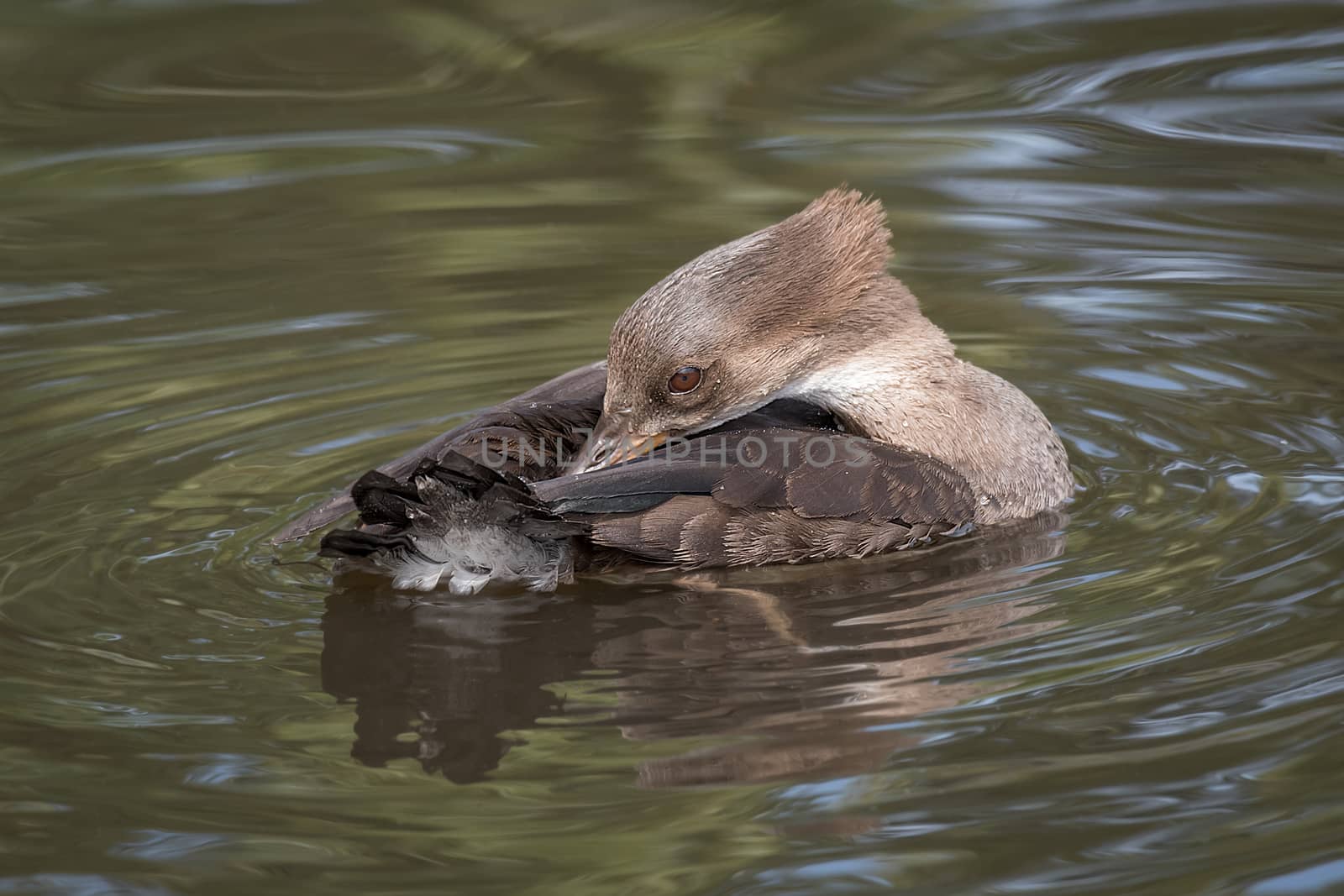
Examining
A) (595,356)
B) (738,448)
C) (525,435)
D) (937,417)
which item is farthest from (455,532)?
(595,356)

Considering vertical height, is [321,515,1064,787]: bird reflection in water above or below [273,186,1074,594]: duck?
below

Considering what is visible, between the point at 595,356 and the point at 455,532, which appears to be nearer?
the point at 455,532

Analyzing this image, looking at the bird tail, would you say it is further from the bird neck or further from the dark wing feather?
the bird neck

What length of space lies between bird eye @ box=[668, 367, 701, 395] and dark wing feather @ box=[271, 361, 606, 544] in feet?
1.21

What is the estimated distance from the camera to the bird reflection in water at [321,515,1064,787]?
178 inches

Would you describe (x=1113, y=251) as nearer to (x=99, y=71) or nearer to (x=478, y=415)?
(x=478, y=415)

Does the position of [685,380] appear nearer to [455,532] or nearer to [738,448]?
[738,448]

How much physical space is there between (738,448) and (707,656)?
796 millimetres

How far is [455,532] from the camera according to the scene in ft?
17.8

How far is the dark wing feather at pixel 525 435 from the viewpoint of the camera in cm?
566

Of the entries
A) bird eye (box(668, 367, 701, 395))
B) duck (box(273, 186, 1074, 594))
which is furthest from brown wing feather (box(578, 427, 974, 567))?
bird eye (box(668, 367, 701, 395))

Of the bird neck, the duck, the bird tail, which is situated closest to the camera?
the bird tail

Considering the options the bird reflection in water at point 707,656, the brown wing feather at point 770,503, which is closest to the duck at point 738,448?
the brown wing feather at point 770,503

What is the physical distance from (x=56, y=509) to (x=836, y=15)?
6335mm
